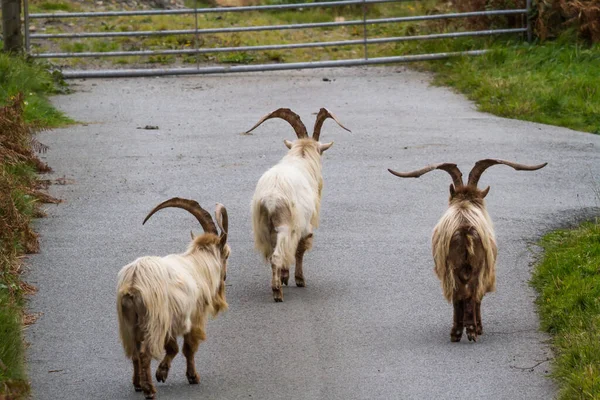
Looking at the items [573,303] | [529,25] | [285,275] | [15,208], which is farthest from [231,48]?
[573,303]

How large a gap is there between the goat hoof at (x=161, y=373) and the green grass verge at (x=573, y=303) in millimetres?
2560

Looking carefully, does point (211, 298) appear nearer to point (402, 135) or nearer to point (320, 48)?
point (402, 135)

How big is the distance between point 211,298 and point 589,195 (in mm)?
6022

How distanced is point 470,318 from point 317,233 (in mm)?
3401

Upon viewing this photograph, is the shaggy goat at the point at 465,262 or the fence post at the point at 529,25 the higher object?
the fence post at the point at 529,25

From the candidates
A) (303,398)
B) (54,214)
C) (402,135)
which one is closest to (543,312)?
(303,398)

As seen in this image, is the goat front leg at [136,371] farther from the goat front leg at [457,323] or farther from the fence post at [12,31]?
the fence post at [12,31]

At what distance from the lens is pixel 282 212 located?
9672mm

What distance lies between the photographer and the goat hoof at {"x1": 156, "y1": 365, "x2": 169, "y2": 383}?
7.45m

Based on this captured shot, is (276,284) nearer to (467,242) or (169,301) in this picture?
(467,242)

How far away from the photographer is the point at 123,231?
11.5m

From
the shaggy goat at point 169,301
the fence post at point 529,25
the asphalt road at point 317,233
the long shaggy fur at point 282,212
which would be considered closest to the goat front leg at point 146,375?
the shaggy goat at point 169,301

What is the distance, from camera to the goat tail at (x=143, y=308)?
7.06 meters

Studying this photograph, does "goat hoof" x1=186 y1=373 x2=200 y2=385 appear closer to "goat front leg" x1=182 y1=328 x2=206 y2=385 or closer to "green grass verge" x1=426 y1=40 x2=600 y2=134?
"goat front leg" x1=182 y1=328 x2=206 y2=385
